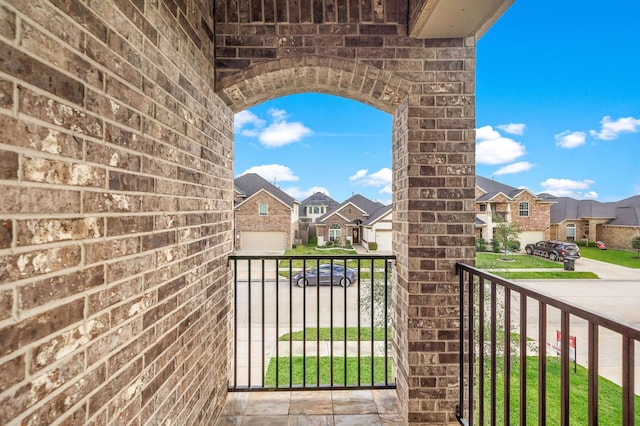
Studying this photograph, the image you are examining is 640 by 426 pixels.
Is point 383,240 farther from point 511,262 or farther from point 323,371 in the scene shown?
point 323,371

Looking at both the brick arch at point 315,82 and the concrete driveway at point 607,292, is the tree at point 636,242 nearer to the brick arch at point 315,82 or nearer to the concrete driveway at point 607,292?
the concrete driveway at point 607,292

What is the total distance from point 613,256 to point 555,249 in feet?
1.52

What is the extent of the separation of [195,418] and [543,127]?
26.4ft

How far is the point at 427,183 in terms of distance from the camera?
1.81 meters

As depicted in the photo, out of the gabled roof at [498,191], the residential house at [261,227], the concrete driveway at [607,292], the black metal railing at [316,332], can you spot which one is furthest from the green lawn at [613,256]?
the residential house at [261,227]

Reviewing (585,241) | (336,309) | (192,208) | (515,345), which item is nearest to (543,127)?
(585,241)

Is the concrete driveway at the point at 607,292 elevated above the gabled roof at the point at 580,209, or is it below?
below

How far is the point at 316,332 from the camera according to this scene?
3816 millimetres

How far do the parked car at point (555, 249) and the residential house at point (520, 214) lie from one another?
114mm

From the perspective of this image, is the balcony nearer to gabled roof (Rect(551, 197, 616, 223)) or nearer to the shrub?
the shrub

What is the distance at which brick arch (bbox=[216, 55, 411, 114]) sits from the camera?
184cm

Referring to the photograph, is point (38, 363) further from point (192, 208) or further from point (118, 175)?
point (192, 208)

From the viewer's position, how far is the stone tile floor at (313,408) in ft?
6.18

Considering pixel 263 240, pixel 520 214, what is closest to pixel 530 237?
pixel 520 214
